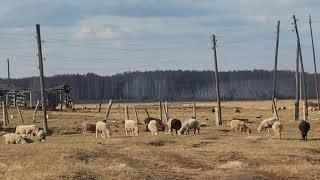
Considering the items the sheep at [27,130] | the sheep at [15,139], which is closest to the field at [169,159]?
the sheep at [15,139]

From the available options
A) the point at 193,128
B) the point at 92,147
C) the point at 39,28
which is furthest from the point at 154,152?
the point at 39,28

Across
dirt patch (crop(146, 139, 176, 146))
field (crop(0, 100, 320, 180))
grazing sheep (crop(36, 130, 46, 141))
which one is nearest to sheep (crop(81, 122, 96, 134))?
grazing sheep (crop(36, 130, 46, 141))

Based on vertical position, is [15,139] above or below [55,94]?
below

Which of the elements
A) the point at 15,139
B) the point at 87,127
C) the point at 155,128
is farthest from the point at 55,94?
the point at 15,139

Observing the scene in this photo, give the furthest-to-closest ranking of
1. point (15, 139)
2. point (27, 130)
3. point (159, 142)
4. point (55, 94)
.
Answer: point (55, 94)
point (27, 130)
point (15, 139)
point (159, 142)

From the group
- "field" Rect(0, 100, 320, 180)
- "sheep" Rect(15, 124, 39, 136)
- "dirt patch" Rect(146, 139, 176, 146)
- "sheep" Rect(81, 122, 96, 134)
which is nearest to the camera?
"field" Rect(0, 100, 320, 180)

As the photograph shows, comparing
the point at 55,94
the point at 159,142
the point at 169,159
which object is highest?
the point at 55,94

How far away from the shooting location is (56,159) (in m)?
27.4

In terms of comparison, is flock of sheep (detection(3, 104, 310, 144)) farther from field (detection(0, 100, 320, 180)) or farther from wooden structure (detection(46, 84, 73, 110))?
wooden structure (detection(46, 84, 73, 110))

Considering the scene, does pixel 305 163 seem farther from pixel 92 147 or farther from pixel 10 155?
pixel 10 155

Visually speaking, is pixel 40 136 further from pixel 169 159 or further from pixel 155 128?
pixel 169 159

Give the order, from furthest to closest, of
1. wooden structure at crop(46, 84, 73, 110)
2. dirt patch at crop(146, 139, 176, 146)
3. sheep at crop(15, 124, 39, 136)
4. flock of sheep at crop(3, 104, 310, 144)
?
wooden structure at crop(46, 84, 73, 110), sheep at crop(15, 124, 39, 136), flock of sheep at crop(3, 104, 310, 144), dirt patch at crop(146, 139, 176, 146)

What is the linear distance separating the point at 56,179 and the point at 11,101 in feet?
273

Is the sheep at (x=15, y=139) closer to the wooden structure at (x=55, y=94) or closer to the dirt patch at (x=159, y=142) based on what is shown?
the dirt patch at (x=159, y=142)
